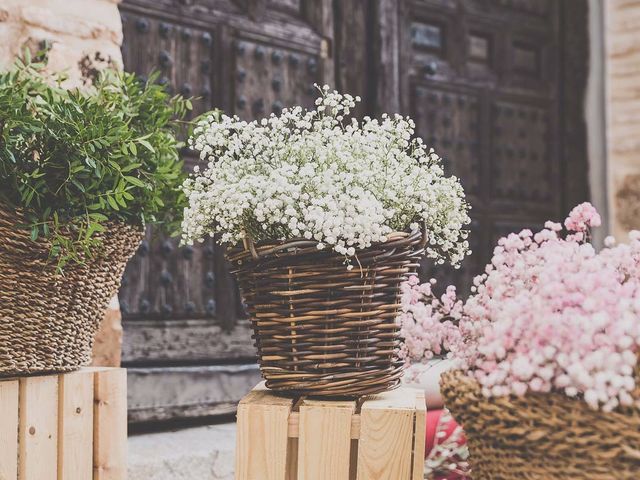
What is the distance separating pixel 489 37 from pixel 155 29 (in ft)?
6.20

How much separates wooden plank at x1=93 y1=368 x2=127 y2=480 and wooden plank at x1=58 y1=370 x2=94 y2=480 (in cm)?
2

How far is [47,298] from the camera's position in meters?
1.71

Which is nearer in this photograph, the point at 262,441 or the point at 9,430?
the point at 262,441

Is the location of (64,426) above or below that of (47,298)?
below

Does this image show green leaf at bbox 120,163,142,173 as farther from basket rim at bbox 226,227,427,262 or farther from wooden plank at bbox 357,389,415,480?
wooden plank at bbox 357,389,415,480

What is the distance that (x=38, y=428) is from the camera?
180cm

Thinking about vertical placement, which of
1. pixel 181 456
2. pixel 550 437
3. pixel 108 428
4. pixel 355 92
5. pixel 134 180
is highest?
pixel 355 92

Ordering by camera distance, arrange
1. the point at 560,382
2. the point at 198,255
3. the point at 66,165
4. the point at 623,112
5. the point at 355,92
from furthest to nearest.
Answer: the point at 623,112
the point at 355,92
the point at 198,255
the point at 66,165
the point at 560,382

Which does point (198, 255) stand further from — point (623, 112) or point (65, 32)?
point (623, 112)

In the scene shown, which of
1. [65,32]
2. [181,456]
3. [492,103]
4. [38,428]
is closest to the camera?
[38,428]

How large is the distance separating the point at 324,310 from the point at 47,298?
0.59 meters

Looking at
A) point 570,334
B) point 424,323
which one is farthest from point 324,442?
point 570,334

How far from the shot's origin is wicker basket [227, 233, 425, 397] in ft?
4.81

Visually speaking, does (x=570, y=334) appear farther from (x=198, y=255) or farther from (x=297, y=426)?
(x=198, y=255)
